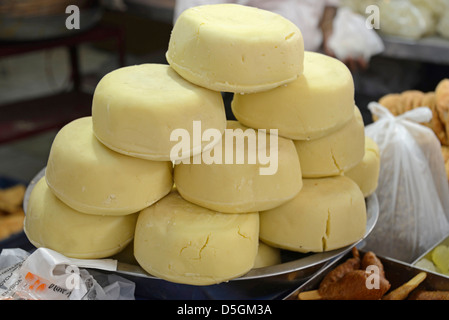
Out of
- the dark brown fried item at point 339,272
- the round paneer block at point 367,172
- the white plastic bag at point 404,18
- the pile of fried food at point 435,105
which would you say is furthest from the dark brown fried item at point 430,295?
the white plastic bag at point 404,18

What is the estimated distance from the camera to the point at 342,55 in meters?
2.81

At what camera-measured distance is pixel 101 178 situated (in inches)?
40.0

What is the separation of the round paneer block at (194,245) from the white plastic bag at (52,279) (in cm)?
9

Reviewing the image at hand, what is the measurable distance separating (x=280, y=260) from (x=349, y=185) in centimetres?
24

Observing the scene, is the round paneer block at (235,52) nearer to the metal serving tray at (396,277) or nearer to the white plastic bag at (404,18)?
the metal serving tray at (396,277)

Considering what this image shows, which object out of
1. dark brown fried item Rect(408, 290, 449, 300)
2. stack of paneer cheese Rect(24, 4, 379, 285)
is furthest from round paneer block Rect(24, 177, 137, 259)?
dark brown fried item Rect(408, 290, 449, 300)

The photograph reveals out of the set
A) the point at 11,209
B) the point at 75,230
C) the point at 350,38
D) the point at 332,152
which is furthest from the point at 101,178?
the point at 350,38

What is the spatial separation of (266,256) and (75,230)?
16.4 inches

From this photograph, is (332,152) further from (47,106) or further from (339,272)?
(47,106)

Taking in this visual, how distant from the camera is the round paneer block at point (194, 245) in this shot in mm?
1021

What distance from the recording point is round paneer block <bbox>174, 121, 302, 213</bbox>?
1045 mm

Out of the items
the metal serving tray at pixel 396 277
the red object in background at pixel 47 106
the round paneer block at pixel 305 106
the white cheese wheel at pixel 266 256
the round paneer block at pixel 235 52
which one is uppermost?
the round paneer block at pixel 235 52

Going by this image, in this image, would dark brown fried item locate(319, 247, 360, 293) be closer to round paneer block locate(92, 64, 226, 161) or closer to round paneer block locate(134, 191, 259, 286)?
round paneer block locate(134, 191, 259, 286)

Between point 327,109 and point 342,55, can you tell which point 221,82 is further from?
point 342,55
